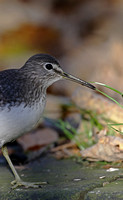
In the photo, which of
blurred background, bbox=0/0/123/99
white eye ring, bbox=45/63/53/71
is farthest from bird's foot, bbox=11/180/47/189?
blurred background, bbox=0/0/123/99

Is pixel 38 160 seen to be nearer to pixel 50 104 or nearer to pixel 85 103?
pixel 85 103

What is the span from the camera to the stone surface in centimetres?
335

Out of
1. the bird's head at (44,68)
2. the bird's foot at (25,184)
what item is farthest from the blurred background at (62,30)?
the bird's foot at (25,184)

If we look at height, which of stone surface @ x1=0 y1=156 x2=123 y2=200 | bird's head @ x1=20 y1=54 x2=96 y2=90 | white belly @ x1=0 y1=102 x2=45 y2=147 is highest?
bird's head @ x1=20 y1=54 x2=96 y2=90

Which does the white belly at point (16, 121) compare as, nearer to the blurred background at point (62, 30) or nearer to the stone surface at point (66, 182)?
the stone surface at point (66, 182)

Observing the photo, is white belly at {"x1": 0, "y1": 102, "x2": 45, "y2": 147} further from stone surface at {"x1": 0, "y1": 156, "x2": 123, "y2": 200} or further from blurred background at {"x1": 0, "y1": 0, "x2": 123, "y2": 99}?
blurred background at {"x1": 0, "y1": 0, "x2": 123, "y2": 99}

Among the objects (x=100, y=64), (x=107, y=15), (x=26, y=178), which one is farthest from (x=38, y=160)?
(x=107, y=15)

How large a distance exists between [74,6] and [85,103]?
7.52 m

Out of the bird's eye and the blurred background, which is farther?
the blurred background

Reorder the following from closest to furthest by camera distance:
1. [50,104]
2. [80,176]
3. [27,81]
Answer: [80,176], [27,81], [50,104]

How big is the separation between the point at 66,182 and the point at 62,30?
825 centimetres

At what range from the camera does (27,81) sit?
13.9 ft

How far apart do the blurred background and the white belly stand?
530 cm

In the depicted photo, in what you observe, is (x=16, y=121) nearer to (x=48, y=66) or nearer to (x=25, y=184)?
(x=25, y=184)
